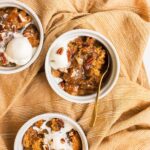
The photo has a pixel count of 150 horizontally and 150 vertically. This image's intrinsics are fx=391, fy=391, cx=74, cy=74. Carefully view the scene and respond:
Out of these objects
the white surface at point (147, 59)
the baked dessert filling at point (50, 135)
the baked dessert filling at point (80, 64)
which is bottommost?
the baked dessert filling at point (50, 135)

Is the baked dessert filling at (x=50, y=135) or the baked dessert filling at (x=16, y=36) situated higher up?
the baked dessert filling at (x=16, y=36)

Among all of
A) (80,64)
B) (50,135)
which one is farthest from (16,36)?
(50,135)

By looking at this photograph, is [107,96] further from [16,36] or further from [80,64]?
[16,36]

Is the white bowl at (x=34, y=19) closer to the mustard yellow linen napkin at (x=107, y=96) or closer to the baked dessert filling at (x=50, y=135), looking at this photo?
the mustard yellow linen napkin at (x=107, y=96)

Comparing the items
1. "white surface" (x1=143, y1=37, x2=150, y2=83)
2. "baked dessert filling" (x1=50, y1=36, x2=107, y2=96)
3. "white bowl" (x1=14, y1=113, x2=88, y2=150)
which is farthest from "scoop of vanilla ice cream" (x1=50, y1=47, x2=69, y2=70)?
"white surface" (x1=143, y1=37, x2=150, y2=83)

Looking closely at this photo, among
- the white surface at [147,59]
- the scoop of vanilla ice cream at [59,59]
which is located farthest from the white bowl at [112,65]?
the white surface at [147,59]

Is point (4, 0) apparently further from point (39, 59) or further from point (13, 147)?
point (13, 147)

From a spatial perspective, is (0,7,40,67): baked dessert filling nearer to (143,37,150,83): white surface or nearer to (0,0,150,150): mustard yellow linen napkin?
(0,0,150,150): mustard yellow linen napkin
